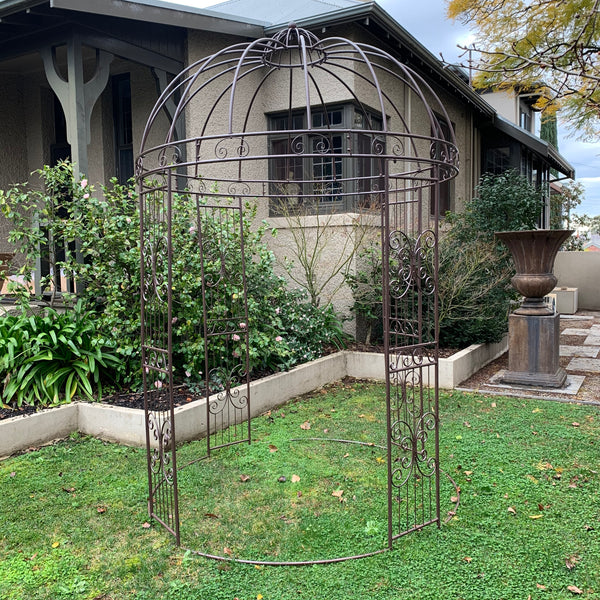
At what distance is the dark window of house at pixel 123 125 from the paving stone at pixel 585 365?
7.71 metres

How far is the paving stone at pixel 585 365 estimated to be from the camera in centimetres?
752

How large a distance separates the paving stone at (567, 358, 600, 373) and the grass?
8.59 ft

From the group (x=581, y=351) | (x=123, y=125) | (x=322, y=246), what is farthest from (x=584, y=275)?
(x=123, y=125)

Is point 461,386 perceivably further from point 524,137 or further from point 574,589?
point 524,137

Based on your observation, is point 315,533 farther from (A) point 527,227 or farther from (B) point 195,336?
(A) point 527,227

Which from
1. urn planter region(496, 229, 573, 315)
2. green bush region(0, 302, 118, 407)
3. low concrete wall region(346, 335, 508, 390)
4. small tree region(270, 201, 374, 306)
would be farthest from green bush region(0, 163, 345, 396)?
urn planter region(496, 229, 573, 315)

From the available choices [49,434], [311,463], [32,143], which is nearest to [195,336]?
[49,434]

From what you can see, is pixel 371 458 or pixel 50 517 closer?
pixel 50 517

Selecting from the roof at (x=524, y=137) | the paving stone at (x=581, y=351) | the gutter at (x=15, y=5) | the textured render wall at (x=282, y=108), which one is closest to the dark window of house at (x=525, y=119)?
the roof at (x=524, y=137)

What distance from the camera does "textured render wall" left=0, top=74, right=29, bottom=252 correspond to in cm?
1041

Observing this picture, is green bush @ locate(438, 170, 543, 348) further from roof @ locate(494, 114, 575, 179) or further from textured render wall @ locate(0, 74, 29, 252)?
textured render wall @ locate(0, 74, 29, 252)

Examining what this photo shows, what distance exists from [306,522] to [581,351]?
274 inches

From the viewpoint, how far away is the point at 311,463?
14.3ft

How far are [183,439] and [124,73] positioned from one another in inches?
287
